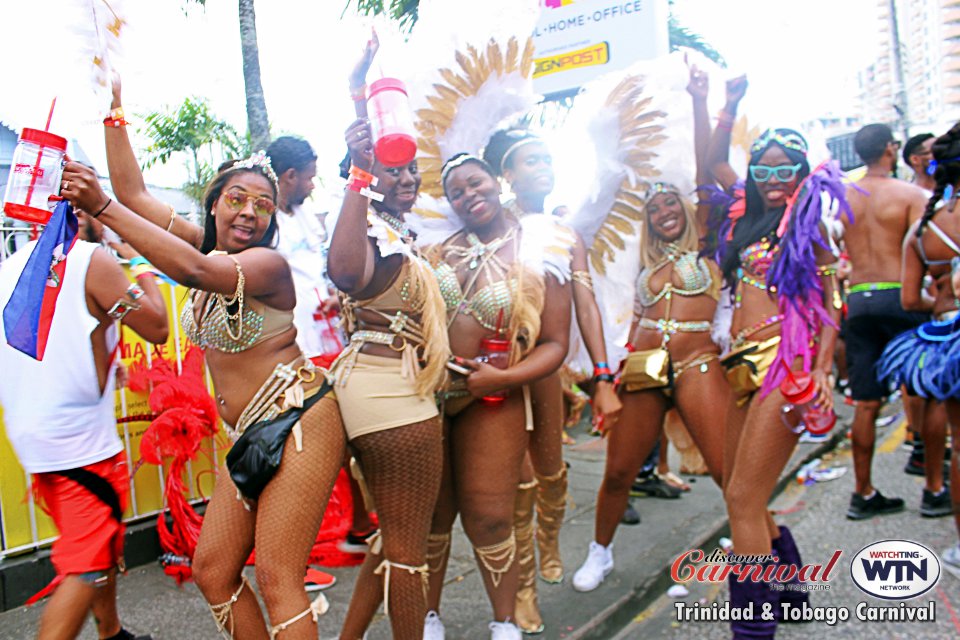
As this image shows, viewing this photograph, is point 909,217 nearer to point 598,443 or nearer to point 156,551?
point 598,443

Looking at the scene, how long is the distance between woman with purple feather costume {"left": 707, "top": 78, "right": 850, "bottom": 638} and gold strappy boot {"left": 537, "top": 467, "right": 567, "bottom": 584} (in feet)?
2.48

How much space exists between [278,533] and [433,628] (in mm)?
1155

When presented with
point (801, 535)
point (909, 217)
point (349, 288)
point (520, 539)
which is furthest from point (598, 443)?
point (349, 288)

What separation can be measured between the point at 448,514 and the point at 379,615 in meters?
0.79

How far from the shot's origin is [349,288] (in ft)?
7.58

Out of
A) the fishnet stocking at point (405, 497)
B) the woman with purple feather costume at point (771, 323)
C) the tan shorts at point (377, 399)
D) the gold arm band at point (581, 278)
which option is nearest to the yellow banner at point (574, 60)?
the woman with purple feather costume at point (771, 323)

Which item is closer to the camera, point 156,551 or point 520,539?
point 520,539

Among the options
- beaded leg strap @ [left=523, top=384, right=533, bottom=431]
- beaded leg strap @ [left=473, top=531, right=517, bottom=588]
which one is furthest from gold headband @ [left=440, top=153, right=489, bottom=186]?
beaded leg strap @ [left=473, top=531, right=517, bottom=588]

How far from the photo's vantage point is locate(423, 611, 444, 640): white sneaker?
116 inches

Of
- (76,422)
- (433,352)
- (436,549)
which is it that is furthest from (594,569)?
(76,422)

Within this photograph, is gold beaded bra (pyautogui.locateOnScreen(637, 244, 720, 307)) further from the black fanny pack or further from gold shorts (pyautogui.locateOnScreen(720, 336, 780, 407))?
the black fanny pack

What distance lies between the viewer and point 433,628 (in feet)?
9.71

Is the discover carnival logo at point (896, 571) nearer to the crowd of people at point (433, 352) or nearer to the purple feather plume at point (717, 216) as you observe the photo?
the crowd of people at point (433, 352)

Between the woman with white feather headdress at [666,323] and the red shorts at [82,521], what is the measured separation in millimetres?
2111
